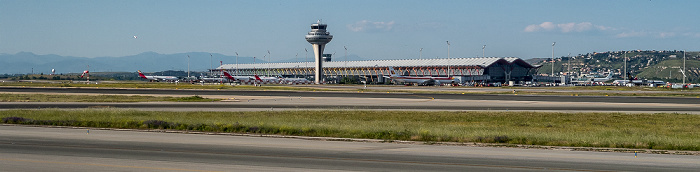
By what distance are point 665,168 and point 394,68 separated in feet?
560

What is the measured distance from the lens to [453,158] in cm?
1852

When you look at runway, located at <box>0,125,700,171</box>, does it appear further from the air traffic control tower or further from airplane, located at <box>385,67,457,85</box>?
the air traffic control tower

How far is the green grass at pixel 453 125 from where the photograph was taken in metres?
23.3

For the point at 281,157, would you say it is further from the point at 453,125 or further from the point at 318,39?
the point at 318,39

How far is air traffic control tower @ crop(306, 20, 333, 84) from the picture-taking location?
179250 millimetres

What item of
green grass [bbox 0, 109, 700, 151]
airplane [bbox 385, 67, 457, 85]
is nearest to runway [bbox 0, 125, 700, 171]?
green grass [bbox 0, 109, 700, 151]

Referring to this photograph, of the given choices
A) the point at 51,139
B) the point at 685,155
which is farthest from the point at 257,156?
the point at 685,155

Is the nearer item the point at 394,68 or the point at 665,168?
the point at 665,168

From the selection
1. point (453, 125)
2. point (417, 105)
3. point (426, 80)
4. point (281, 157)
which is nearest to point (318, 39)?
point (426, 80)

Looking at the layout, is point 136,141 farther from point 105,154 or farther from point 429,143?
point 429,143

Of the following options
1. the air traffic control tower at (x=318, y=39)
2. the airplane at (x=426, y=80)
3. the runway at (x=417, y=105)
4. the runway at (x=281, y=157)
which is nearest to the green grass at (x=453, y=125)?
the runway at (x=281, y=157)

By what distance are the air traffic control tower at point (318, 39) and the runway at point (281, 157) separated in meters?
156

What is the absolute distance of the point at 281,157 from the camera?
1858 centimetres

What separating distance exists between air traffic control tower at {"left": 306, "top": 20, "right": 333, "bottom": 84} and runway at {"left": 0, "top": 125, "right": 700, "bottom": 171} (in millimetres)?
156396
